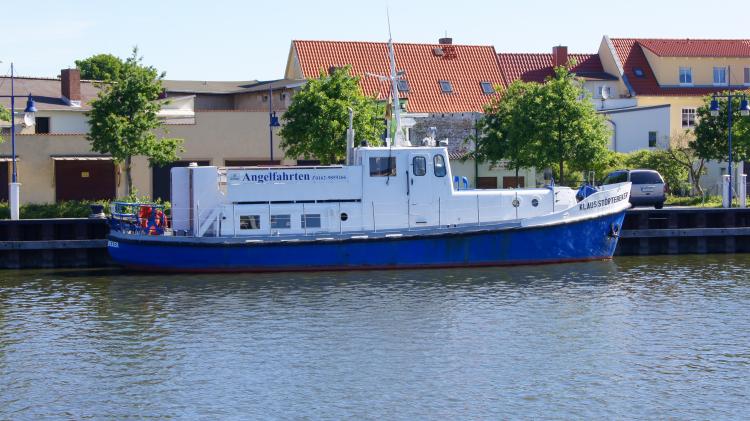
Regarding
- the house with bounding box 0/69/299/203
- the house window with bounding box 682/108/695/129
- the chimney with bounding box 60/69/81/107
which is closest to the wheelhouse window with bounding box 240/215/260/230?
the house with bounding box 0/69/299/203

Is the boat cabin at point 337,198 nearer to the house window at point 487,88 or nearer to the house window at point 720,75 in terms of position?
the house window at point 487,88

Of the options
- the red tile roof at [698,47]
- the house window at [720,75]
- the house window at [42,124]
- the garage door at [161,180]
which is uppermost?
the red tile roof at [698,47]

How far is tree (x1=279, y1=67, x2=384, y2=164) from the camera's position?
168 ft

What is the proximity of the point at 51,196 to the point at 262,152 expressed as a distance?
10689 millimetres

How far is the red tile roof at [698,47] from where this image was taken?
76.9 m

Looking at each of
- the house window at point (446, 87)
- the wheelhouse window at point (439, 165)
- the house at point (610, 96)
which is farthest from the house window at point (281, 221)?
the house window at point (446, 87)

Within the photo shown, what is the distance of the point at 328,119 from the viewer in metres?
51.5

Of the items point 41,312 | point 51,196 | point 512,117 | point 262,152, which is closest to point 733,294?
point 41,312

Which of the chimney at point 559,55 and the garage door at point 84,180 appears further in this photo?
the chimney at point 559,55

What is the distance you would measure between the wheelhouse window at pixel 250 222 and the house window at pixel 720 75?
4909cm

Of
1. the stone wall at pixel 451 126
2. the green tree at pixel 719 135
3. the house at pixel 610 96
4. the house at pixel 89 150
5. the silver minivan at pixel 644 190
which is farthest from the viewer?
the house at pixel 610 96

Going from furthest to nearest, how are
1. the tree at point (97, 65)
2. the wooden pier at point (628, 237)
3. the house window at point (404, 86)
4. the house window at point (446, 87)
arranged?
the tree at point (97, 65), the house window at point (446, 87), the house window at point (404, 86), the wooden pier at point (628, 237)

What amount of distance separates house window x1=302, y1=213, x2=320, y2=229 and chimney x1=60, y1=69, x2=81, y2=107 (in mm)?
28978

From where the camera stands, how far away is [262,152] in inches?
2285
